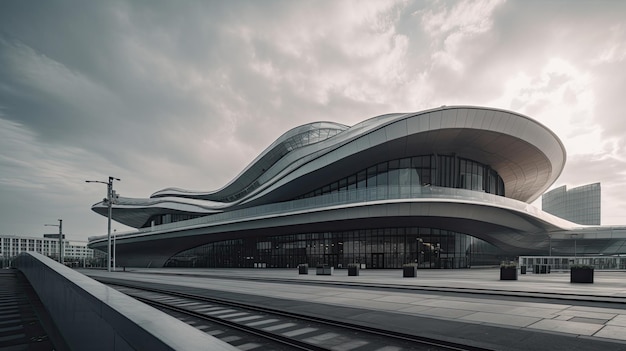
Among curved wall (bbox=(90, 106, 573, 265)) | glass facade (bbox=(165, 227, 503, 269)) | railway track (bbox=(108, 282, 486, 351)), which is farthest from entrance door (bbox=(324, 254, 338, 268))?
railway track (bbox=(108, 282, 486, 351))

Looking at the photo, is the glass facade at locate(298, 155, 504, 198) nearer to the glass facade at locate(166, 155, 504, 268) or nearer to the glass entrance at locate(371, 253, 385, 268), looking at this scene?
the glass facade at locate(166, 155, 504, 268)

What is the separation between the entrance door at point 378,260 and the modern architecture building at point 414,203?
0.13 metres

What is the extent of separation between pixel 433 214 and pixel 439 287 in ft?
63.1

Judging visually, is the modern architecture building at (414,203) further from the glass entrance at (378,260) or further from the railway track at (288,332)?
the railway track at (288,332)

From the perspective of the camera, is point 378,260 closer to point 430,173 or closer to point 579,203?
point 430,173

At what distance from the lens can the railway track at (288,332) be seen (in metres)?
8.28

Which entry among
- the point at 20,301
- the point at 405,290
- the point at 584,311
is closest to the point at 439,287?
the point at 405,290

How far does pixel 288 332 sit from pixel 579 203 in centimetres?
14139

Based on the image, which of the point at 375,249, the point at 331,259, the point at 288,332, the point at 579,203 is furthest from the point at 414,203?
the point at 579,203

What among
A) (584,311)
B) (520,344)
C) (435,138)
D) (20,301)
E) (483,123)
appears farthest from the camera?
(435,138)

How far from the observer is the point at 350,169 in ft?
152

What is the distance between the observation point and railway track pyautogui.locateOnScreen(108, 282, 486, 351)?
828 centimetres

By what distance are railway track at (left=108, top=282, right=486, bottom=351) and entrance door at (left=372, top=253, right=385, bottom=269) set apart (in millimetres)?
32308

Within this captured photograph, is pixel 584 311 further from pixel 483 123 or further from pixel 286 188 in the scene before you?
pixel 286 188
